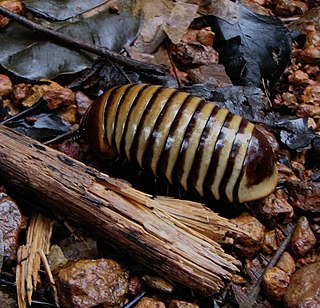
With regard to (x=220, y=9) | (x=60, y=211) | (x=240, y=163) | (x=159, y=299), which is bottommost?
(x=159, y=299)

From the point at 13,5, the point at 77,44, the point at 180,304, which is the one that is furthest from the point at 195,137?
the point at 13,5

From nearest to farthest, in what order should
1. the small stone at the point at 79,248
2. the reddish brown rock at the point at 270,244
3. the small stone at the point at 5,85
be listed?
the small stone at the point at 79,248
the reddish brown rock at the point at 270,244
the small stone at the point at 5,85

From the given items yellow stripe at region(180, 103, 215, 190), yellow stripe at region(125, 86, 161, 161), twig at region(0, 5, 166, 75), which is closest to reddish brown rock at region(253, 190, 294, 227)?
yellow stripe at region(180, 103, 215, 190)

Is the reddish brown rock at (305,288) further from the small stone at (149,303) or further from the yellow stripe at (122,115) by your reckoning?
the yellow stripe at (122,115)

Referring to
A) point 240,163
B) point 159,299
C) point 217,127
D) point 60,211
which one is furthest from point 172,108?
point 159,299

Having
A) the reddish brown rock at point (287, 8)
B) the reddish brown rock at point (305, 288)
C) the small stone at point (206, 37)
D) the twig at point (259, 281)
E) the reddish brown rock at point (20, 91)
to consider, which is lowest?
the twig at point (259, 281)

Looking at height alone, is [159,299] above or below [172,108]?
below

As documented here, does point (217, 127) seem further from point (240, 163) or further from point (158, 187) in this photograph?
point (158, 187)

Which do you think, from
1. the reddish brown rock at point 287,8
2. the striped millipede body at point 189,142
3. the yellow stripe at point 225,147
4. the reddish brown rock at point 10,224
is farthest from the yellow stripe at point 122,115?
the reddish brown rock at point 287,8
